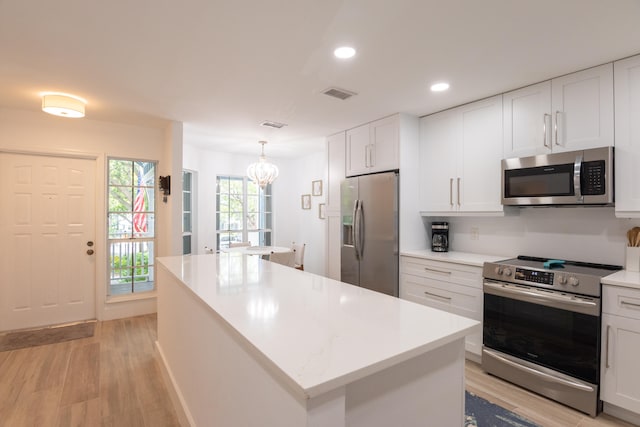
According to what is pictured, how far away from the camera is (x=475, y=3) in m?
1.68

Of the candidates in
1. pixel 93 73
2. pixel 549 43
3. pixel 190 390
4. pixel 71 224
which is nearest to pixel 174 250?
pixel 71 224

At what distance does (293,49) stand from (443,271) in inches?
89.6

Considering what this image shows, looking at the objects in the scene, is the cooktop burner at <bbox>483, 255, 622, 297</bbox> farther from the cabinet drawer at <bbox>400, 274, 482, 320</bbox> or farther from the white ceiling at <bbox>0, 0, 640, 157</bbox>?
the white ceiling at <bbox>0, 0, 640, 157</bbox>

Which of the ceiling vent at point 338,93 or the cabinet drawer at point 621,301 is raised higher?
the ceiling vent at point 338,93

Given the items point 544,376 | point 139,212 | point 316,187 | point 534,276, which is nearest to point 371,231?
point 534,276

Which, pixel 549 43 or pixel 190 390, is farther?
pixel 549 43

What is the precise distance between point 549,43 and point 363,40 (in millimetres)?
1193

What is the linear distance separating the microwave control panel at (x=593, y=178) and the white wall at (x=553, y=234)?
0.34 meters

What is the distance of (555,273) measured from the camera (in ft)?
7.38

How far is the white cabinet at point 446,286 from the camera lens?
2.76 m

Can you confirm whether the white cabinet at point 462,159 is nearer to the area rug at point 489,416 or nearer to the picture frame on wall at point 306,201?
the area rug at point 489,416

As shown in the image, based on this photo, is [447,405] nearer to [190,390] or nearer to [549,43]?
[190,390]

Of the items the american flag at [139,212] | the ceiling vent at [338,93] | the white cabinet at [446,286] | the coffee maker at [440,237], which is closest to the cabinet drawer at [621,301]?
the white cabinet at [446,286]

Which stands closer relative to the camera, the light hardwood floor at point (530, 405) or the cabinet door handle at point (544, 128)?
the light hardwood floor at point (530, 405)
